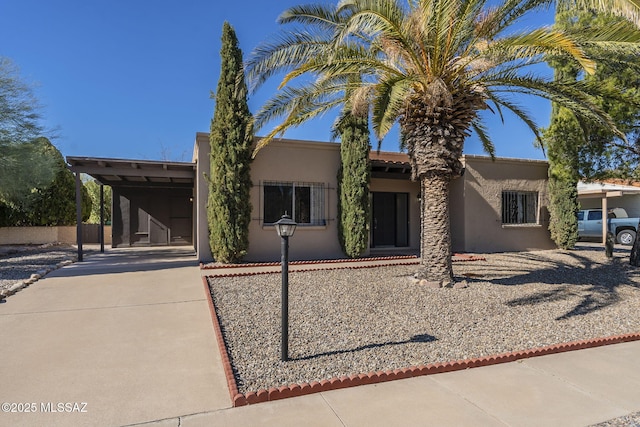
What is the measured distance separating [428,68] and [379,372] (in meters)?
5.85

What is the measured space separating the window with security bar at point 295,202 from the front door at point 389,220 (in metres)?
3.07

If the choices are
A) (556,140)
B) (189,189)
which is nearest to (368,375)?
(556,140)

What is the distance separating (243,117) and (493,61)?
21.5 ft

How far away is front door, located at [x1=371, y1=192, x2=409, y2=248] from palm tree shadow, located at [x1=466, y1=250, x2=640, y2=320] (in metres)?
4.48

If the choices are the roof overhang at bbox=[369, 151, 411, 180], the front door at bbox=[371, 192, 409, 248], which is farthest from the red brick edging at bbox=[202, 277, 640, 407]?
the front door at bbox=[371, 192, 409, 248]

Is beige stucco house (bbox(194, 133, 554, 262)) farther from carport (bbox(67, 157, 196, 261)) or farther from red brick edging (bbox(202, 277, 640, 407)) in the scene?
red brick edging (bbox(202, 277, 640, 407))

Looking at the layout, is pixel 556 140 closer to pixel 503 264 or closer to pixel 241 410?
pixel 503 264

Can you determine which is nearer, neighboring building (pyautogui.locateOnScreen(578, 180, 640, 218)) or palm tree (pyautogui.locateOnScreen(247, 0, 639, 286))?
palm tree (pyautogui.locateOnScreen(247, 0, 639, 286))

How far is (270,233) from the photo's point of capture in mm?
11391

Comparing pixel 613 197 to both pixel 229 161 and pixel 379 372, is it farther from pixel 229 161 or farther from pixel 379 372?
pixel 379 372

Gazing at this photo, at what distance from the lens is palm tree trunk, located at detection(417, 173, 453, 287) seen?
7660 millimetres

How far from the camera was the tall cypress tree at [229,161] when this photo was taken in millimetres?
10344

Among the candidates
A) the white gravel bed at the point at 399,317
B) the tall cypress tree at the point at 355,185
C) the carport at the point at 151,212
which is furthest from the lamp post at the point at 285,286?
the carport at the point at 151,212

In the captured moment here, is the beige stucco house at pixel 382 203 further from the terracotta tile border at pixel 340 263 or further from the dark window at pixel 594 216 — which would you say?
the dark window at pixel 594 216
